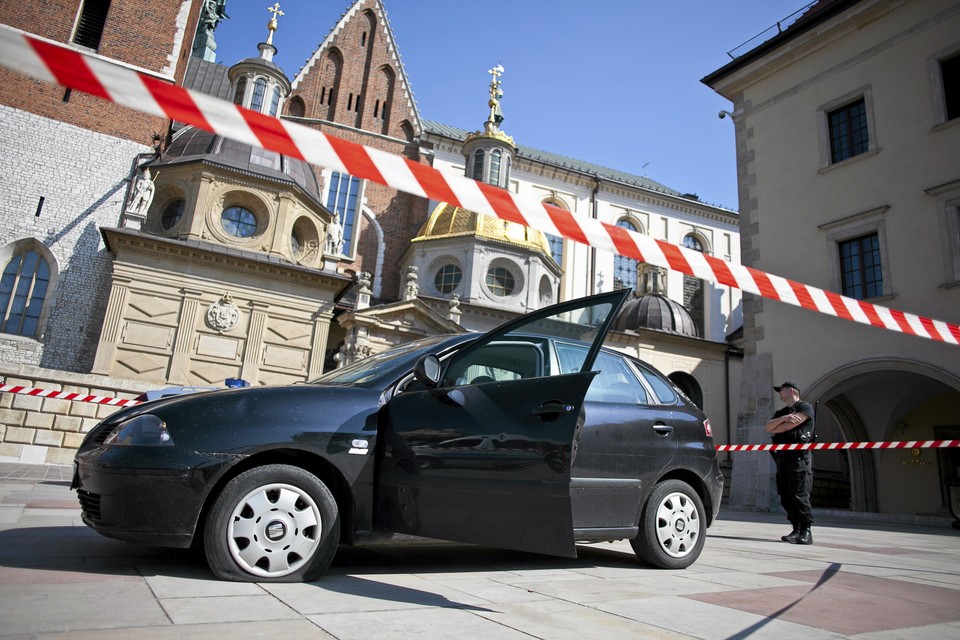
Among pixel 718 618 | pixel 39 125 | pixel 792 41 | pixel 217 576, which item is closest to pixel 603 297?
pixel 718 618

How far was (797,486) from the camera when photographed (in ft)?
23.9

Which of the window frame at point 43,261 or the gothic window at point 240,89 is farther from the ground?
the gothic window at point 240,89

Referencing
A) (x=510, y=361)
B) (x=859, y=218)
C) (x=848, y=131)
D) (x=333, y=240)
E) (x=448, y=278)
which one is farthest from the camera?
(x=448, y=278)

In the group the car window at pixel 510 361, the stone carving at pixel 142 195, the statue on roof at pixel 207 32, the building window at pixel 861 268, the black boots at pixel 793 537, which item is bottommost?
the black boots at pixel 793 537

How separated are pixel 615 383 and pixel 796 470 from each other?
3999 millimetres

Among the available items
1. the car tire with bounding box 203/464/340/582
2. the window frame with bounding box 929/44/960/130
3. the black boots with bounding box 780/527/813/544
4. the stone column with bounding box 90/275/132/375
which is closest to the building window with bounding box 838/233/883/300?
the window frame with bounding box 929/44/960/130

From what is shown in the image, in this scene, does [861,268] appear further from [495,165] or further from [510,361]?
[495,165]

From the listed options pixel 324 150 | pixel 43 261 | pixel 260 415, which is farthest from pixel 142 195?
pixel 324 150

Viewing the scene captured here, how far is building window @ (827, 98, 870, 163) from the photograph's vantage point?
1559 cm

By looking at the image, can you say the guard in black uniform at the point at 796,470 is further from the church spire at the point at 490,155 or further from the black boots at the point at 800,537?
the church spire at the point at 490,155

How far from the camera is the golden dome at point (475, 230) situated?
30.7 meters

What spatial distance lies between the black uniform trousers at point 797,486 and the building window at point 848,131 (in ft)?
37.8

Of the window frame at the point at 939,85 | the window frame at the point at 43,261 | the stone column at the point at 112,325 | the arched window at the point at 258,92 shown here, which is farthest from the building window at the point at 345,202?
→ the window frame at the point at 939,85

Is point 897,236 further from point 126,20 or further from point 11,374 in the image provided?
point 126,20
